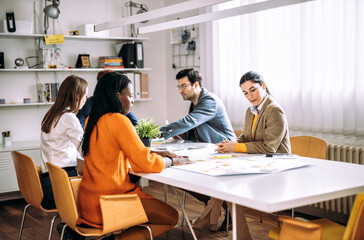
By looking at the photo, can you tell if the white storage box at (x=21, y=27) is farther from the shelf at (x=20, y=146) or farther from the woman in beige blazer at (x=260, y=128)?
the woman in beige blazer at (x=260, y=128)

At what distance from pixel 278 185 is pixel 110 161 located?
0.94 metres

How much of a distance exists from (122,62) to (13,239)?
109 inches

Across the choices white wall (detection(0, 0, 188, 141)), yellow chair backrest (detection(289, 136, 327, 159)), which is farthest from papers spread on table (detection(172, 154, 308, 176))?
white wall (detection(0, 0, 188, 141))

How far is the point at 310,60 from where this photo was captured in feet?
13.3

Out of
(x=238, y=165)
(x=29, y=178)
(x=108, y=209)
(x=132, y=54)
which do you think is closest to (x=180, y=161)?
(x=238, y=165)

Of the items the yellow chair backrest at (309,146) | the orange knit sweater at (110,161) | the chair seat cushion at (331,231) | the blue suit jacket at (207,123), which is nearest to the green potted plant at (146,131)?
the blue suit jacket at (207,123)

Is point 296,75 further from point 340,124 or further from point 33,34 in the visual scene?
point 33,34

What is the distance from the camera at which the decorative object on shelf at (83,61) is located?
5.44 m

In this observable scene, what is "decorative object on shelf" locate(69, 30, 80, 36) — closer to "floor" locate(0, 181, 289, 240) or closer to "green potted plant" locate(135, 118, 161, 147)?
"floor" locate(0, 181, 289, 240)

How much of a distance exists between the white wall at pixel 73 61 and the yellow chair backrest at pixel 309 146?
2.76m

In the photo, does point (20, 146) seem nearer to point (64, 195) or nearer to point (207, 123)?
point (207, 123)

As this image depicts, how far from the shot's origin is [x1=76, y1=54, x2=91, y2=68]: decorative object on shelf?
214 inches

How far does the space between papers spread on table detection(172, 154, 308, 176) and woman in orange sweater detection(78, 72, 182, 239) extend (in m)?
0.21

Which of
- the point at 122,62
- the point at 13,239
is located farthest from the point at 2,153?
the point at 122,62
